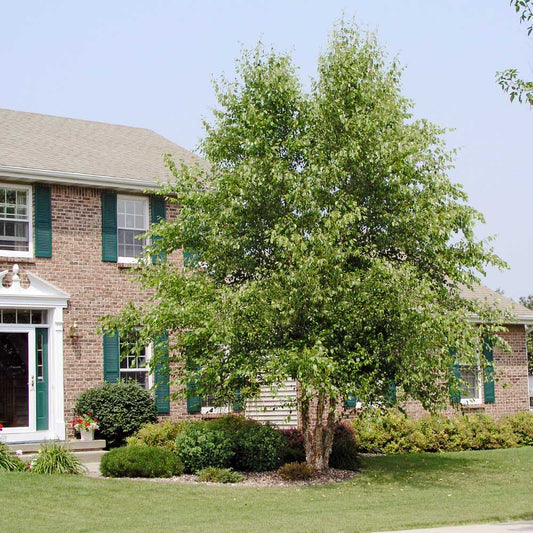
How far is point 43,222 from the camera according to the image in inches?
742

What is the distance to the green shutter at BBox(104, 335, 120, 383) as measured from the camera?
1923cm

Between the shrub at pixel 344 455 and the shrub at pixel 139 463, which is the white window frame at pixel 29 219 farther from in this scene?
the shrub at pixel 344 455

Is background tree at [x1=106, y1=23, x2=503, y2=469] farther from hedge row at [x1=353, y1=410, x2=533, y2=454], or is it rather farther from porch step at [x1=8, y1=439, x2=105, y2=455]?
hedge row at [x1=353, y1=410, x2=533, y2=454]

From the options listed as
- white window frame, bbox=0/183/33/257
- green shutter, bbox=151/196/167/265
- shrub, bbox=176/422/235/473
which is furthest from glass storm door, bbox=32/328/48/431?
shrub, bbox=176/422/235/473

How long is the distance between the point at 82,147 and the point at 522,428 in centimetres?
1398

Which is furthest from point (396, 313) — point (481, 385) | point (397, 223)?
point (481, 385)

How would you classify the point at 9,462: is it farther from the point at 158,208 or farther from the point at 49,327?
the point at 158,208

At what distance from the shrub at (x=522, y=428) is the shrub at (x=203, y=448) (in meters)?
10.3

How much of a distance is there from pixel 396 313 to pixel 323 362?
74.2 inches

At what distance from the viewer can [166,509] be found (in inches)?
488

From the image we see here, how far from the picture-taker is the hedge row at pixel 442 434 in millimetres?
21062

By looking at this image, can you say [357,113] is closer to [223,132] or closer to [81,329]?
[223,132]

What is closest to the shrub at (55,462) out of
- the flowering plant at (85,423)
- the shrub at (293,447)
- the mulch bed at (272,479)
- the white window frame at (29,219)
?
the mulch bed at (272,479)

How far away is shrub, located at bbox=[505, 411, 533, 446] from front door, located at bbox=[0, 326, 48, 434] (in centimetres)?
1260
